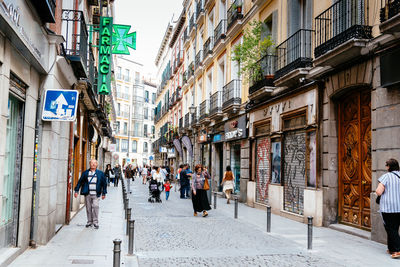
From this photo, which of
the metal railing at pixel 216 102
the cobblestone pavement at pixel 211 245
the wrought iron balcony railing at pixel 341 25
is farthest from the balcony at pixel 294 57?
the metal railing at pixel 216 102

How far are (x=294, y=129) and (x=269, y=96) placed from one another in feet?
8.31

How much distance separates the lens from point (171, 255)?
770cm

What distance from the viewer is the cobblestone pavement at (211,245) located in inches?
286

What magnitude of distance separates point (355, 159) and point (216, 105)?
12.8 metres

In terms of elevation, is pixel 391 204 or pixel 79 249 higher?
pixel 391 204

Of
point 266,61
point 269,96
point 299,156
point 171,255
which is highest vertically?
point 266,61

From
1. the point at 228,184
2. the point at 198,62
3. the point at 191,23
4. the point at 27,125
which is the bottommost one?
the point at 228,184

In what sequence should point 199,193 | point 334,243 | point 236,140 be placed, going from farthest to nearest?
point 236,140, point 199,193, point 334,243

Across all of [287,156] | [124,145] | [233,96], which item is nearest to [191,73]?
[233,96]

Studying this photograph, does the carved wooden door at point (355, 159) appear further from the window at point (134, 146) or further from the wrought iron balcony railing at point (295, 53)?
the window at point (134, 146)

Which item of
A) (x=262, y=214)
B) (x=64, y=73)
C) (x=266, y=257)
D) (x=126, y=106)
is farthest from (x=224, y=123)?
(x=126, y=106)

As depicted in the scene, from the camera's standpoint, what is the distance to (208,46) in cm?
2591

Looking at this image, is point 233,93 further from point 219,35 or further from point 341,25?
point 341,25

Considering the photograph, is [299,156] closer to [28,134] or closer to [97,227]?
[97,227]
